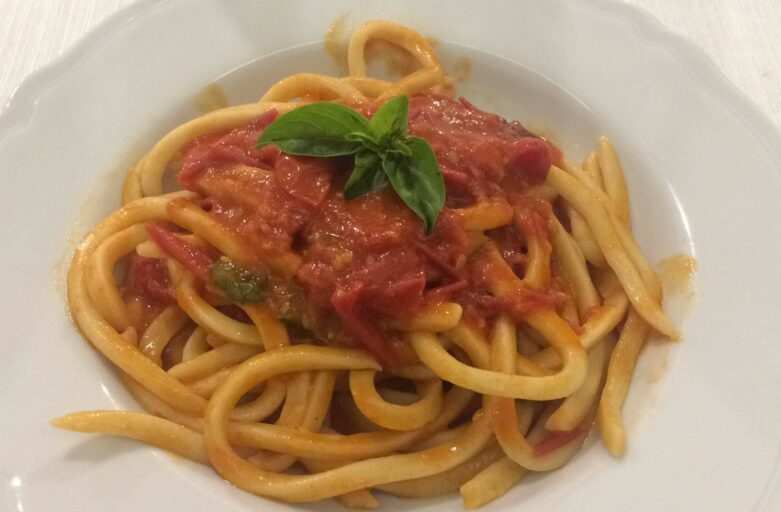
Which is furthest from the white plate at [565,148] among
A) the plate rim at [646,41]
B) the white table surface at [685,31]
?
the white table surface at [685,31]

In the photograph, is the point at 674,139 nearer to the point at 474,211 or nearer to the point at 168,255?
the point at 474,211

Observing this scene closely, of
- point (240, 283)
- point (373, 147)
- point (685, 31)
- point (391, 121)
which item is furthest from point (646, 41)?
point (240, 283)

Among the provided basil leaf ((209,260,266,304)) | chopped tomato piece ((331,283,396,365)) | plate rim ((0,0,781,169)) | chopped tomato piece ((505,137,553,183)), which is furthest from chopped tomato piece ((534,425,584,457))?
plate rim ((0,0,781,169))

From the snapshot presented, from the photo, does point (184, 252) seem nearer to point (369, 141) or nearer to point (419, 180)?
point (369, 141)

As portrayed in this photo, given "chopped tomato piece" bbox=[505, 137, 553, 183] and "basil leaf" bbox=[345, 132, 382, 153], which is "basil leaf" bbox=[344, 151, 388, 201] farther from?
"chopped tomato piece" bbox=[505, 137, 553, 183]

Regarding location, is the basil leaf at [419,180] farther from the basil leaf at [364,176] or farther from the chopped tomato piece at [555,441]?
the chopped tomato piece at [555,441]
